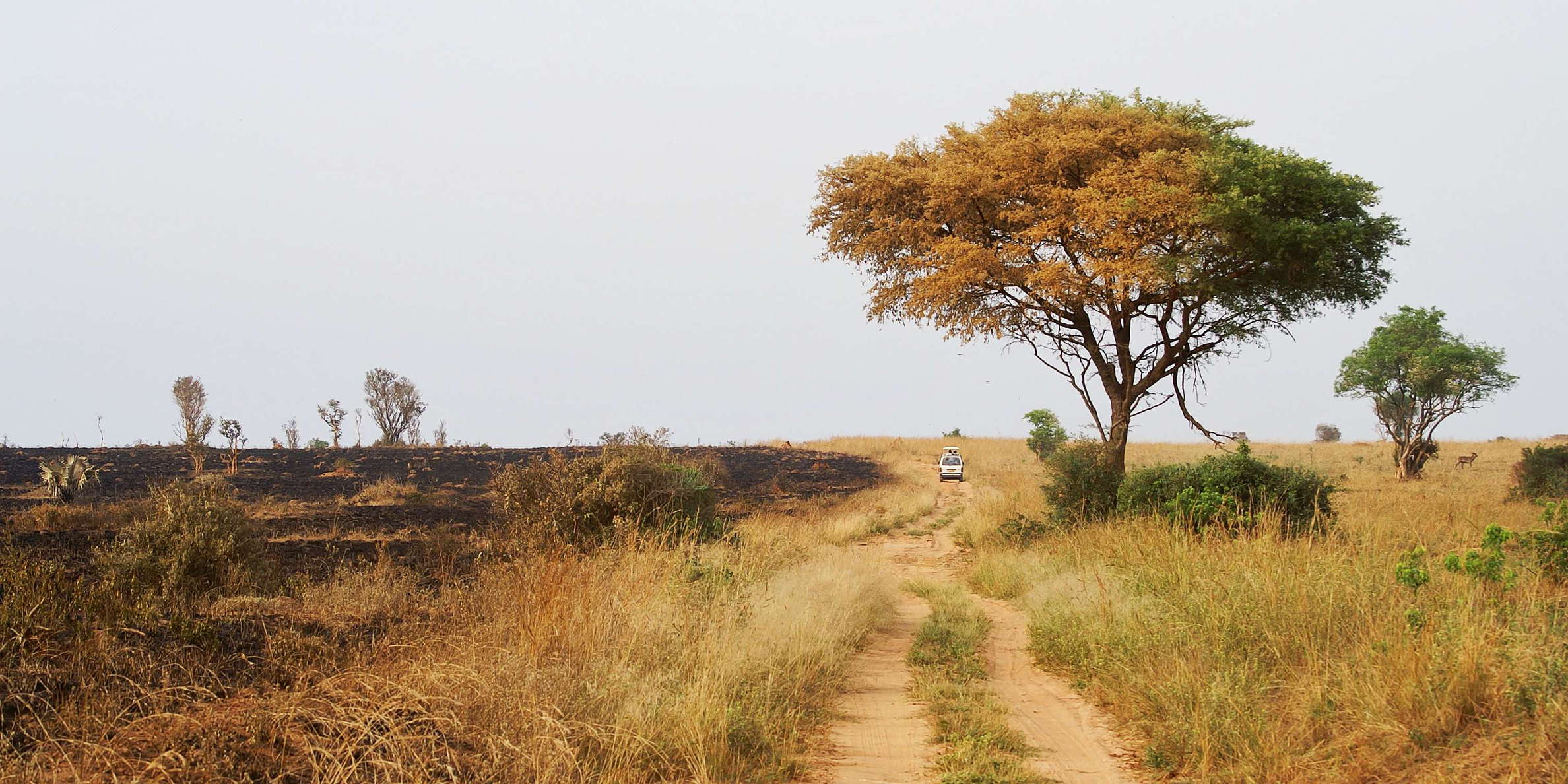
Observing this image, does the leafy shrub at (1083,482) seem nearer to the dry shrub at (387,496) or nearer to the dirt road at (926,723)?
the dirt road at (926,723)

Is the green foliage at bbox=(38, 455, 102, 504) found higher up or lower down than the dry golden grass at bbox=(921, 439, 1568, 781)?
higher up

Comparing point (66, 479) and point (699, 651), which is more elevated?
point (66, 479)

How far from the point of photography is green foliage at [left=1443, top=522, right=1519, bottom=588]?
6969 millimetres

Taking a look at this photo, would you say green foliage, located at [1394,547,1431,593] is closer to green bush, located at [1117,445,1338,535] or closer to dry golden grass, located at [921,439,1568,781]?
dry golden grass, located at [921,439,1568,781]

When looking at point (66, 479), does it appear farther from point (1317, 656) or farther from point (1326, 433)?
point (1326, 433)

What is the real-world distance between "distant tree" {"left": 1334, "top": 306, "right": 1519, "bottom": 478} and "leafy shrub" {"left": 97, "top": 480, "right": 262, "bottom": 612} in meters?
32.9

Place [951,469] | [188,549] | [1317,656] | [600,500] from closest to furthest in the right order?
[1317,656] → [188,549] → [600,500] → [951,469]

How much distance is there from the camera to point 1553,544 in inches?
328

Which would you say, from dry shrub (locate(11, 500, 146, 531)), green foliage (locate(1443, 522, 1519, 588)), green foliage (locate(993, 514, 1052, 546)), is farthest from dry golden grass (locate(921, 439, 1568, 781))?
dry shrub (locate(11, 500, 146, 531))

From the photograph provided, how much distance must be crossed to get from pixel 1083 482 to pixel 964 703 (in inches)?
435

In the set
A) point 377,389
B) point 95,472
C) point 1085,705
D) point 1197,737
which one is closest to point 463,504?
point 95,472

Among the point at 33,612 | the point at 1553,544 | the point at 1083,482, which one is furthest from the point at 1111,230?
the point at 33,612

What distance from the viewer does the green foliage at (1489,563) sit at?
6.97 meters

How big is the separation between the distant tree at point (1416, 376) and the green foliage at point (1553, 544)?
1023 inches
